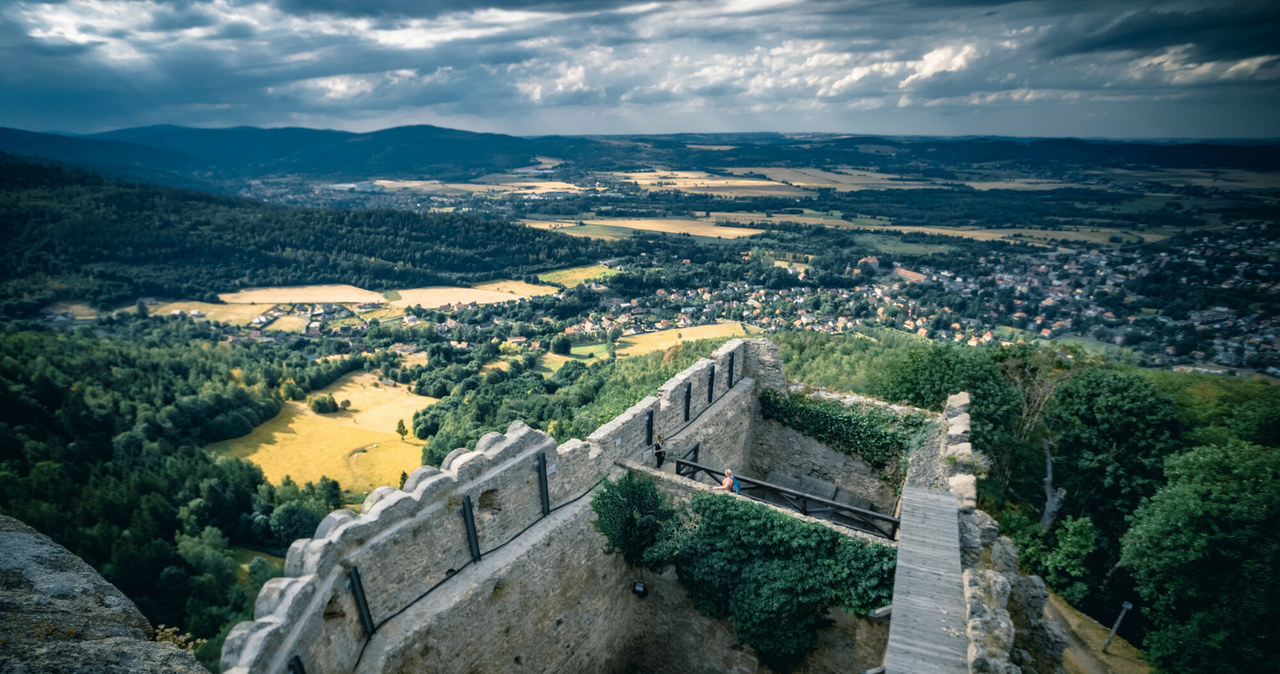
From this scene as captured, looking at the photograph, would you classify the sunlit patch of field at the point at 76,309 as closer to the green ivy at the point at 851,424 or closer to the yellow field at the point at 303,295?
the yellow field at the point at 303,295

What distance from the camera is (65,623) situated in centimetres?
402

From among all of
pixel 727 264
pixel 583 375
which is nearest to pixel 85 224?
pixel 583 375

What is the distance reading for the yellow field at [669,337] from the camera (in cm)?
5344

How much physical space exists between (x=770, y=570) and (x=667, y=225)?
4989 inches

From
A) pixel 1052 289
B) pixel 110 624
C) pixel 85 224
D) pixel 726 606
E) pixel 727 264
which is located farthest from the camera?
pixel 727 264

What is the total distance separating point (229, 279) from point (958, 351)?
340 feet

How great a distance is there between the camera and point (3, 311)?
65812 mm

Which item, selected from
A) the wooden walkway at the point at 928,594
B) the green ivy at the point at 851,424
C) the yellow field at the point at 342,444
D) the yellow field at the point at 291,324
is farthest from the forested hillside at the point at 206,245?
the wooden walkway at the point at 928,594

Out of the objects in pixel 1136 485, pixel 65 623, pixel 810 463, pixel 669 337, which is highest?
pixel 65 623

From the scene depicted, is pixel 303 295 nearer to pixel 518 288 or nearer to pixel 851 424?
A: pixel 518 288

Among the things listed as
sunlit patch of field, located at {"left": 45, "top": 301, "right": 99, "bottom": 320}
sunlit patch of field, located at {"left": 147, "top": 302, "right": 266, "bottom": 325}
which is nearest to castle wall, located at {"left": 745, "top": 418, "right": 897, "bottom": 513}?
sunlit patch of field, located at {"left": 147, "top": 302, "right": 266, "bottom": 325}

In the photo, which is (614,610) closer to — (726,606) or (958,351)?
(726,606)

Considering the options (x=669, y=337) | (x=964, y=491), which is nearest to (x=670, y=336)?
(x=669, y=337)

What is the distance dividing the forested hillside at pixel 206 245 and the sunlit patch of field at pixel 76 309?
4.23 ft
